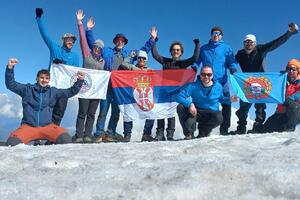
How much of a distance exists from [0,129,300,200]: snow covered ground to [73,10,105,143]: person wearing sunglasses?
490 centimetres

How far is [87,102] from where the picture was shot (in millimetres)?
11883

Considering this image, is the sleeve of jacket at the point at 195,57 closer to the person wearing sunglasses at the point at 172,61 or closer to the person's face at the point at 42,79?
the person wearing sunglasses at the point at 172,61

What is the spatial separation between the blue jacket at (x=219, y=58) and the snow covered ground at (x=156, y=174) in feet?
17.5

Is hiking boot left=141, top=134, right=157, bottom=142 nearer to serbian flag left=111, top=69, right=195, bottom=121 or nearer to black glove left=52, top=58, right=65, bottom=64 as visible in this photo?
serbian flag left=111, top=69, right=195, bottom=121

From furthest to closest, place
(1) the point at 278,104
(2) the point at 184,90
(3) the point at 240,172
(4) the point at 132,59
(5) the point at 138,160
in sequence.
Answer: (4) the point at 132,59
(1) the point at 278,104
(2) the point at 184,90
(5) the point at 138,160
(3) the point at 240,172

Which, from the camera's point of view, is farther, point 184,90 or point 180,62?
point 180,62

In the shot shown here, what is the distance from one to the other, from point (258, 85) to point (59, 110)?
585 cm

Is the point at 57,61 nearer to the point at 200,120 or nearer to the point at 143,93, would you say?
the point at 143,93

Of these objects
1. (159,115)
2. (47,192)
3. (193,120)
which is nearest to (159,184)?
(47,192)

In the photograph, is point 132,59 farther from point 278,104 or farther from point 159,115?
point 278,104

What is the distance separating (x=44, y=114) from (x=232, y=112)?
5398mm

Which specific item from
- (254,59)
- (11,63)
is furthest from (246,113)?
(11,63)

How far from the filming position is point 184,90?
11.0m

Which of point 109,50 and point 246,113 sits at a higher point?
point 109,50
